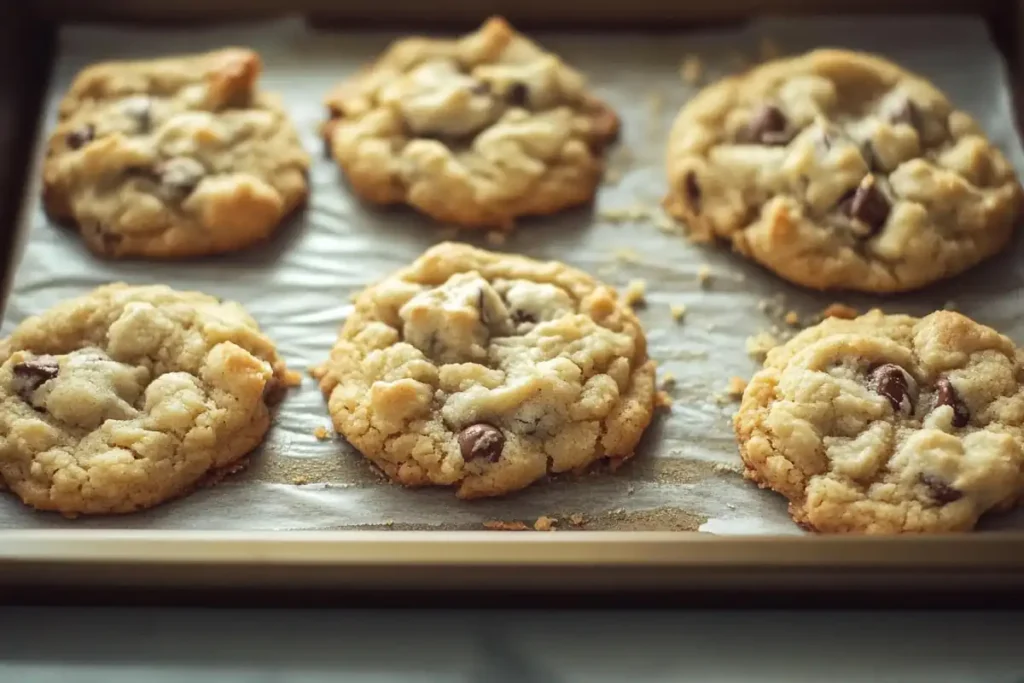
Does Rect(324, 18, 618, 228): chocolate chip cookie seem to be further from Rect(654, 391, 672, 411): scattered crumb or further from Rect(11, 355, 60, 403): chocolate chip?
Rect(11, 355, 60, 403): chocolate chip

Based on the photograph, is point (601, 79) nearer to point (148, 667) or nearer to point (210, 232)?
point (210, 232)

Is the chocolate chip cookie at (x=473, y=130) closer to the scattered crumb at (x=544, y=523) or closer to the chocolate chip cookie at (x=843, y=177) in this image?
the chocolate chip cookie at (x=843, y=177)

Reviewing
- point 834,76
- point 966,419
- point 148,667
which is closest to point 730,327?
point 966,419

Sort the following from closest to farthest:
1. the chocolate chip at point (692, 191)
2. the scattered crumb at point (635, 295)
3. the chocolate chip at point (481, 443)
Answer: the chocolate chip at point (481, 443) < the scattered crumb at point (635, 295) < the chocolate chip at point (692, 191)

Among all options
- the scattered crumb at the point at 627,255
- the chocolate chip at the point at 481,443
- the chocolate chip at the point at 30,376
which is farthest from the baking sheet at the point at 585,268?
the chocolate chip at the point at 30,376

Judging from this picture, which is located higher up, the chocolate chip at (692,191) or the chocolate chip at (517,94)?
the chocolate chip at (517,94)

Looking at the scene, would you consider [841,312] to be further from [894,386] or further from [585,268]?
[585,268]
